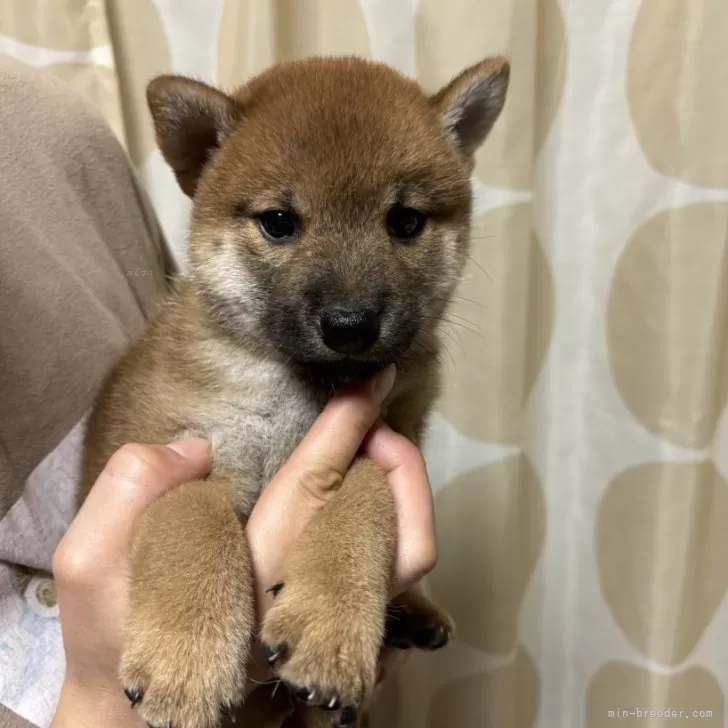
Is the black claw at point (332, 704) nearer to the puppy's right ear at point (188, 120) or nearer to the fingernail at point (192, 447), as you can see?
the fingernail at point (192, 447)

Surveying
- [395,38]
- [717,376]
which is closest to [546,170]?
[395,38]

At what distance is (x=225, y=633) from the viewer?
0.81 metres

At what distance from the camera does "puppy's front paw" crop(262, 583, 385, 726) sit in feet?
2.52

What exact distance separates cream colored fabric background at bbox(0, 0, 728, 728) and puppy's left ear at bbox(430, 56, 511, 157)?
263 mm

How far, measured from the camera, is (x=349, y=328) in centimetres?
93

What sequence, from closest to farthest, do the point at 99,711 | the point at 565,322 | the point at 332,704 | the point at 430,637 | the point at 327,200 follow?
the point at 332,704, the point at 99,711, the point at 327,200, the point at 430,637, the point at 565,322

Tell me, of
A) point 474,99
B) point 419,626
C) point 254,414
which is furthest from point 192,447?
point 474,99

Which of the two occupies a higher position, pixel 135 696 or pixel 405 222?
pixel 405 222

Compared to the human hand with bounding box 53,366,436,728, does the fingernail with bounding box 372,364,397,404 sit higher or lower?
higher

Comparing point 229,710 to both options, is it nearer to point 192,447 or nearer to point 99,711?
point 99,711

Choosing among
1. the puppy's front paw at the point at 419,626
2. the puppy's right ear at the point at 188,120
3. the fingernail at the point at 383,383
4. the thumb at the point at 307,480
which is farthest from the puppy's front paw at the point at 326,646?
the puppy's right ear at the point at 188,120

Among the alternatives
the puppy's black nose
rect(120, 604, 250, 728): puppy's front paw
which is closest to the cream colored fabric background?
the puppy's black nose

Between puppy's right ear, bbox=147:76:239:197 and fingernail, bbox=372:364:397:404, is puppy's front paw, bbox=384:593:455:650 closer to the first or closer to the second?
fingernail, bbox=372:364:397:404

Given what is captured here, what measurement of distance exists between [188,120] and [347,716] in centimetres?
101
